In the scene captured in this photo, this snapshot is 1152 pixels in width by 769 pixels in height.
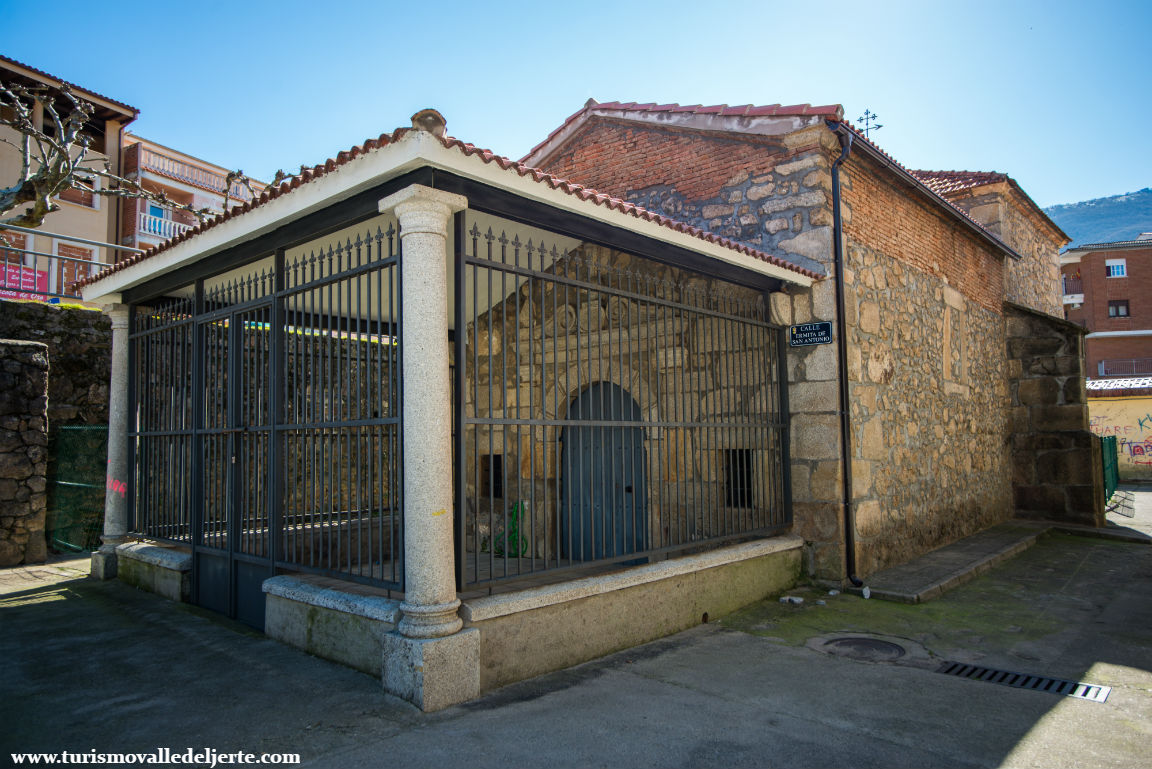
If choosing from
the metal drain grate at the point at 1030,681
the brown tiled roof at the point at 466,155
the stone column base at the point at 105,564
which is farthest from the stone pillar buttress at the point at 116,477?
the metal drain grate at the point at 1030,681

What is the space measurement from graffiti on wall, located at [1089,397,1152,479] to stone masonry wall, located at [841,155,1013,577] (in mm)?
12896

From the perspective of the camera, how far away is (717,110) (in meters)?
7.55

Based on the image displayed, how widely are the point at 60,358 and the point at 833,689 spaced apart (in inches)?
375

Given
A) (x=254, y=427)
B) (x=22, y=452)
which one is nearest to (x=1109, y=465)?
(x=254, y=427)

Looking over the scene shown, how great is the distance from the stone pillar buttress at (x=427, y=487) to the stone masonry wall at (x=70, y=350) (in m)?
7.29

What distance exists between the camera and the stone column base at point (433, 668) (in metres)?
3.45

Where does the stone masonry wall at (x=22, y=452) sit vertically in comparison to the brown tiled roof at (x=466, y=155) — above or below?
below

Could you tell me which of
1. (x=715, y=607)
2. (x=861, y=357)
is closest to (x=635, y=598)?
(x=715, y=607)

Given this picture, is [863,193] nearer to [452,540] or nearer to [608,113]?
[608,113]

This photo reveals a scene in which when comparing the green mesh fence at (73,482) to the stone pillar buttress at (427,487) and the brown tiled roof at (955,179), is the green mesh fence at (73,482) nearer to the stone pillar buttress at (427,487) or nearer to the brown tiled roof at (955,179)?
the stone pillar buttress at (427,487)

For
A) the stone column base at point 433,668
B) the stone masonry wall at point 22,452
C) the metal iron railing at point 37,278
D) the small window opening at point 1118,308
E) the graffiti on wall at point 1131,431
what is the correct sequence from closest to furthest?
the stone column base at point 433,668, the stone masonry wall at point 22,452, the metal iron railing at point 37,278, the graffiti on wall at point 1131,431, the small window opening at point 1118,308

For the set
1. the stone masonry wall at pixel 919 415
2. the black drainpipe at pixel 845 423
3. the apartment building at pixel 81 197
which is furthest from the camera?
the apartment building at pixel 81 197

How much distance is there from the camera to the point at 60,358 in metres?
8.71

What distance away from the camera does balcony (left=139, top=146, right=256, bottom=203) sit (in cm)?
2264
